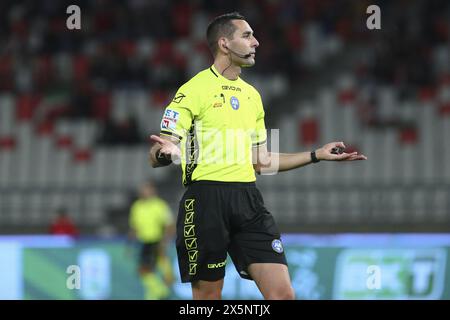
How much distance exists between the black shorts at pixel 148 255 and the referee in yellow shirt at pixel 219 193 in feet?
24.3

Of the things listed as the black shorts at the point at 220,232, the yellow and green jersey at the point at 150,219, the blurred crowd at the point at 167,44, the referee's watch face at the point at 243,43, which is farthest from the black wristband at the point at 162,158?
the blurred crowd at the point at 167,44

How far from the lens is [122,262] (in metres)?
13.5

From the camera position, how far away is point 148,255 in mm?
13742

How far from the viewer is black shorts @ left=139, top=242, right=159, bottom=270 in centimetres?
1354

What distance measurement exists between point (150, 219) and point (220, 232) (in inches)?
328

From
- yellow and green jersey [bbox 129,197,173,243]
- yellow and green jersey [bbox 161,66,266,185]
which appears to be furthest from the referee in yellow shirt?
yellow and green jersey [bbox 129,197,173,243]

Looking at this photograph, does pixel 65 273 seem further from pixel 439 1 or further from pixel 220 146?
pixel 439 1

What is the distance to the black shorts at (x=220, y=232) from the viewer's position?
6.08 meters

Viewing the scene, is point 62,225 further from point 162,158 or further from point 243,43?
point 162,158

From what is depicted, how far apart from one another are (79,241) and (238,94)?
7.67 metres

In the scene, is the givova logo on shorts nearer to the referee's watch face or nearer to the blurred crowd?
the referee's watch face

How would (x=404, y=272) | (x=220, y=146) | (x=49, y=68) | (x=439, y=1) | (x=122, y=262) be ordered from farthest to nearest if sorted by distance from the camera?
(x=49, y=68), (x=439, y=1), (x=122, y=262), (x=404, y=272), (x=220, y=146)

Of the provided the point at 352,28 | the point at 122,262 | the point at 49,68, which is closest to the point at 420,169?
the point at 352,28

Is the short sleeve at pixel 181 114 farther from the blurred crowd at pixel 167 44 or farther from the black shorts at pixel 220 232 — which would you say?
the blurred crowd at pixel 167 44
